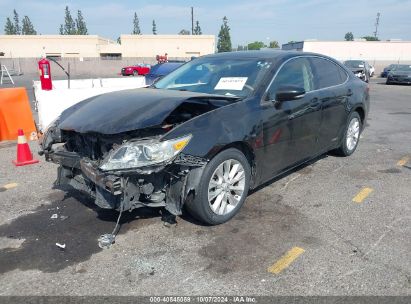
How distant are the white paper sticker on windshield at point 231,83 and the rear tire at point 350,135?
94.3 inches

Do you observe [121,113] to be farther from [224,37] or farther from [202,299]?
[224,37]

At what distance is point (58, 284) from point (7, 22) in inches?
5209

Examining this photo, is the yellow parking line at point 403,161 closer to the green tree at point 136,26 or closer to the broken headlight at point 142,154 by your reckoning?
the broken headlight at point 142,154

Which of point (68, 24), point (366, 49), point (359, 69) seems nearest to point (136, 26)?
Answer: point (68, 24)

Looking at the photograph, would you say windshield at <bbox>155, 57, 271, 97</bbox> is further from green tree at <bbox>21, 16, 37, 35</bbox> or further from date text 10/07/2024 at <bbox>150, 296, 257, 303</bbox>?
green tree at <bbox>21, 16, 37, 35</bbox>

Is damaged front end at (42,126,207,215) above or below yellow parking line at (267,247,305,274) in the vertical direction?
above

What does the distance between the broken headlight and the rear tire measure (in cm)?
355

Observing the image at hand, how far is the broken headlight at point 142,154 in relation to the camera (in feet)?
10.8

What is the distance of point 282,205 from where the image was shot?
4.34 meters

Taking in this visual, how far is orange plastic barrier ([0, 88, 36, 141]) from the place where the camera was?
7.48 meters

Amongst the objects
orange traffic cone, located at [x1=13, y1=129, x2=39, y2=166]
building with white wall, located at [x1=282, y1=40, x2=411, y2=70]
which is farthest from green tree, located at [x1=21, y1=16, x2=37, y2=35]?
orange traffic cone, located at [x1=13, y1=129, x2=39, y2=166]

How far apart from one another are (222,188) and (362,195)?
197 centimetres

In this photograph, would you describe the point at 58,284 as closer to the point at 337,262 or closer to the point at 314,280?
the point at 314,280

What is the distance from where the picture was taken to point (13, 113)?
299 inches
